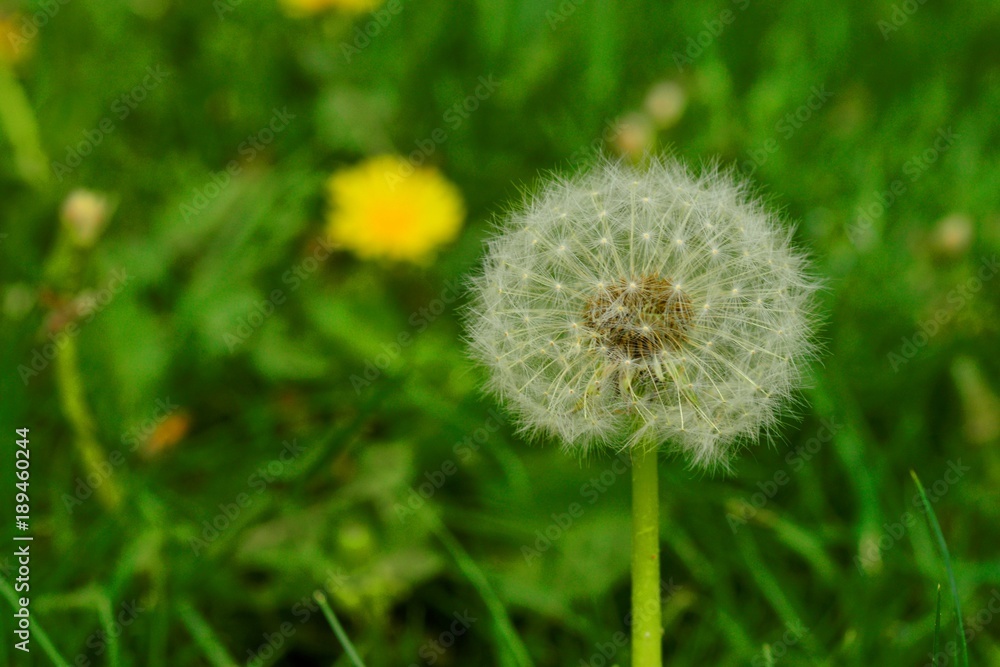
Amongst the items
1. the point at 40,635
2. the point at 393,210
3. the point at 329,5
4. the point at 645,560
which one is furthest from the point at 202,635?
the point at 329,5

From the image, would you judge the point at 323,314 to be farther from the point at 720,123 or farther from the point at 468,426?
the point at 720,123

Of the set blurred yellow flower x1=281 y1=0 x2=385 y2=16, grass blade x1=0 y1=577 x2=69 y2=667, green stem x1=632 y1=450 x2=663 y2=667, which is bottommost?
grass blade x1=0 y1=577 x2=69 y2=667

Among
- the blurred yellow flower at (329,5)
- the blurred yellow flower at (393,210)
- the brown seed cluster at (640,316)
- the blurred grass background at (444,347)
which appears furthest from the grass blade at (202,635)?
the blurred yellow flower at (329,5)

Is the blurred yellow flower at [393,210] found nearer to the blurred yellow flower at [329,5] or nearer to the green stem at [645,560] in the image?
the blurred yellow flower at [329,5]

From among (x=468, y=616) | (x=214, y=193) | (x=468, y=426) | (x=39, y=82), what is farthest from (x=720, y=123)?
(x=39, y=82)

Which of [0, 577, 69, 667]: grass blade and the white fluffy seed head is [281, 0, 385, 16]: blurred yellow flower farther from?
[0, 577, 69, 667]: grass blade

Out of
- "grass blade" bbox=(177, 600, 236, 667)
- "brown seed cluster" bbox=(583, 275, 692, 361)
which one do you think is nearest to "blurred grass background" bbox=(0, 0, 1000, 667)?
"grass blade" bbox=(177, 600, 236, 667)

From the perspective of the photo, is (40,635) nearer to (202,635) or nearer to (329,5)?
(202,635)
